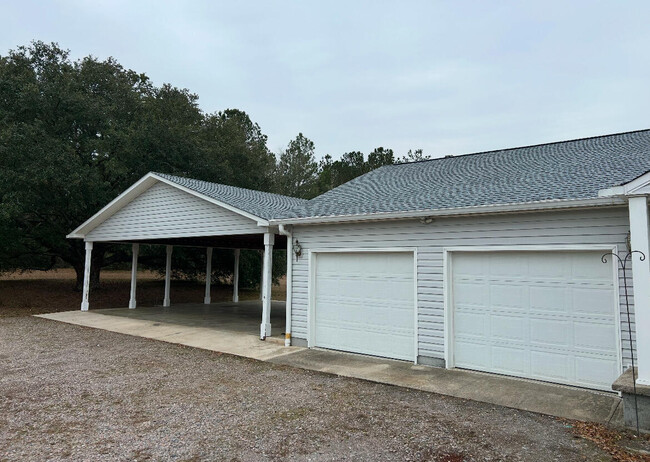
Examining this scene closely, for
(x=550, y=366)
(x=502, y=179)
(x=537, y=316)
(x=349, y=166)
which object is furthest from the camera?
(x=349, y=166)

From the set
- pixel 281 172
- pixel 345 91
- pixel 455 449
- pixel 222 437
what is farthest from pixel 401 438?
pixel 281 172

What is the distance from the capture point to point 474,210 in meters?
6.01

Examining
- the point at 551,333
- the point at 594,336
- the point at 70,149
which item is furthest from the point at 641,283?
the point at 70,149

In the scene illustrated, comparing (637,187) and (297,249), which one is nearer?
(637,187)

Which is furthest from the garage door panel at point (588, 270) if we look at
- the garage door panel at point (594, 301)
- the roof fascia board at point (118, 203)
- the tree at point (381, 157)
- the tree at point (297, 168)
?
the tree at point (297, 168)

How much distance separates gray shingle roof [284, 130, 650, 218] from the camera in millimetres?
6027

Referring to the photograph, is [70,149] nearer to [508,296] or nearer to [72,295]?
[72,295]

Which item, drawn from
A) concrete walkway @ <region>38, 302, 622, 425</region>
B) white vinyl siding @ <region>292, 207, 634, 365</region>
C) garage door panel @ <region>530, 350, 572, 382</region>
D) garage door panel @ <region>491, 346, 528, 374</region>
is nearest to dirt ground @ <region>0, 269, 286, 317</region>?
concrete walkway @ <region>38, 302, 622, 425</region>

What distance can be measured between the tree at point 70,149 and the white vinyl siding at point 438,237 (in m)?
10.6

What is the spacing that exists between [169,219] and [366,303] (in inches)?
246

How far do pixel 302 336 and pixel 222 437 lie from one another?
13.9 ft

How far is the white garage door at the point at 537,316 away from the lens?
5309 mm

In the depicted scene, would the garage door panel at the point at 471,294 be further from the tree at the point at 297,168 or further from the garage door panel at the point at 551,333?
the tree at the point at 297,168

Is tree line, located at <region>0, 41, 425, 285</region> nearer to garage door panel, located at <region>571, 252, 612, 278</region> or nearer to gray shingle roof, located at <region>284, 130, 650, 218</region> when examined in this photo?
gray shingle roof, located at <region>284, 130, 650, 218</region>
